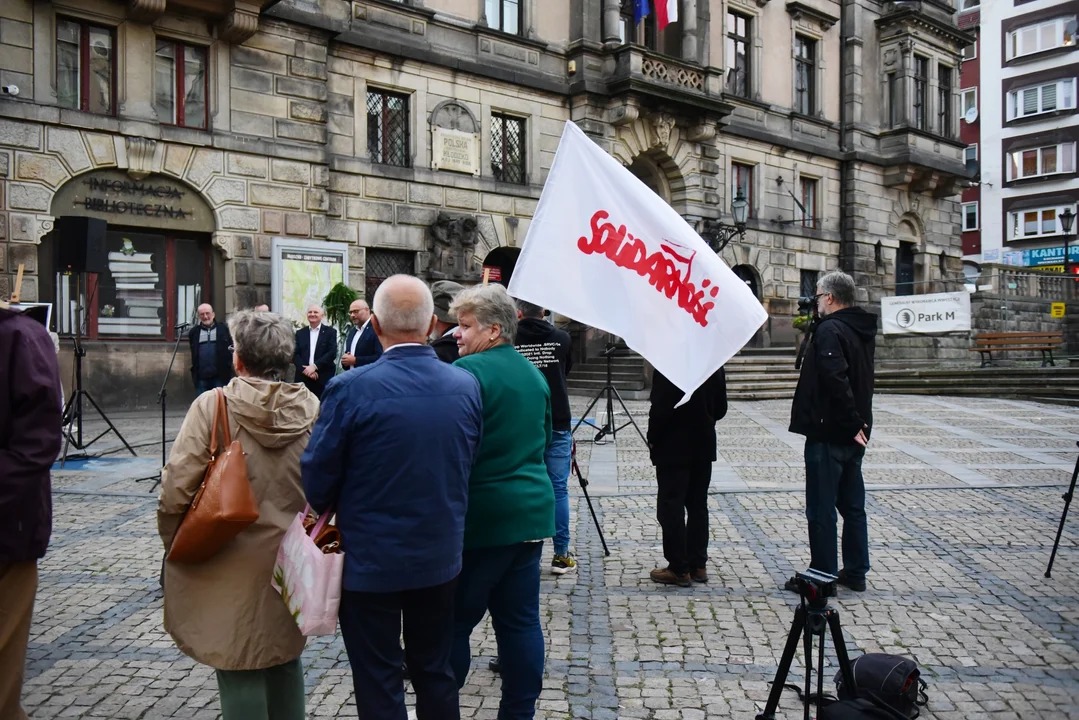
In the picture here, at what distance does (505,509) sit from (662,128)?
20.6 meters

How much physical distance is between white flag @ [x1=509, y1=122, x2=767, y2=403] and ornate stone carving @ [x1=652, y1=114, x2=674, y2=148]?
729 inches

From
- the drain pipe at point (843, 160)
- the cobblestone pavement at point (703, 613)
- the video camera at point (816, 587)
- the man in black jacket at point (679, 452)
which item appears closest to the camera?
the video camera at point (816, 587)

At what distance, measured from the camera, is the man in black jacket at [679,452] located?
568 centimetres

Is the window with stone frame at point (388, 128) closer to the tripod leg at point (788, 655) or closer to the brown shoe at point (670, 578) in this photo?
the brown shoe at point (670, 578)

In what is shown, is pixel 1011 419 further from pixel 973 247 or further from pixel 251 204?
pixel 973 247

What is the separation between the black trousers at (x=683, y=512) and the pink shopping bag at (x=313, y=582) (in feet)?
10.1

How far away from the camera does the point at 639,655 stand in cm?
460

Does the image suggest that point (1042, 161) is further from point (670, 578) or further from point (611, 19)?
point (670, 578)

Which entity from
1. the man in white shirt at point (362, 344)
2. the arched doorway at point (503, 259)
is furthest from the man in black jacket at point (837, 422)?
the arched doorway at point (503, 259)


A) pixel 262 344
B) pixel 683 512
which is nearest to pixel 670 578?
pixel 683 512

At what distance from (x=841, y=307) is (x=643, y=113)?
17.3m

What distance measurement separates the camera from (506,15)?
2045cm

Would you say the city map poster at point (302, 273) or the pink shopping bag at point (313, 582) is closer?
the pink shopping bag at point (313, 582)

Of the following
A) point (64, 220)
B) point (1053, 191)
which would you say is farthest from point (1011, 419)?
point (1053, 191)
